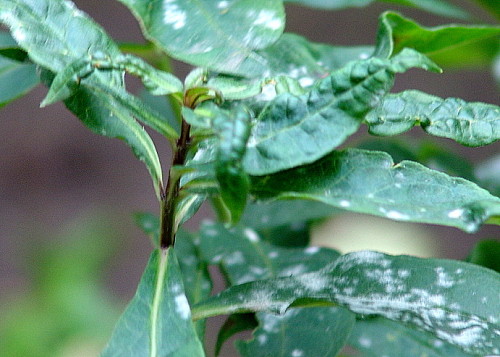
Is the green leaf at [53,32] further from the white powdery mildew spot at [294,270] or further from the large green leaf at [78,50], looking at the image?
the white powdery mildew spot at [294,270]

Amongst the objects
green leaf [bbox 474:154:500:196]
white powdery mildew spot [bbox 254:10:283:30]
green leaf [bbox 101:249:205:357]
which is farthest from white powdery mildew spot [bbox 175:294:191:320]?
green leaf [bbox 474:154:500:196]

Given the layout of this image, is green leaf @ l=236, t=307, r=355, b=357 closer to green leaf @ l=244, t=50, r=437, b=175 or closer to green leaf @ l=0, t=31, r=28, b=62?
green leaf @ l=244, t=50, r=437, b=175

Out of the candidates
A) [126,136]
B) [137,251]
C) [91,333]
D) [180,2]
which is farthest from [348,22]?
[126,136]

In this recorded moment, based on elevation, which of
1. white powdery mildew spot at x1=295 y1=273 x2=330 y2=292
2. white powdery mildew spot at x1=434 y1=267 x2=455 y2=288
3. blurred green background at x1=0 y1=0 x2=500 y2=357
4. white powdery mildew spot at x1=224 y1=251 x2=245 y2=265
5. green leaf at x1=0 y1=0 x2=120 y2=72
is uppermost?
green leaf at x1=0 y1=0 x2=120 y2=72

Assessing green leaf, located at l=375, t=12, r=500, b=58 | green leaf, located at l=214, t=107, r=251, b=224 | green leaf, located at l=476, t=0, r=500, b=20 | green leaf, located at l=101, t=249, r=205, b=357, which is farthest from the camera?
green leaf, located at l=476, t=0, r=500, b=20

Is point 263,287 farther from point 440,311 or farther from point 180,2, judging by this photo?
point 180,2

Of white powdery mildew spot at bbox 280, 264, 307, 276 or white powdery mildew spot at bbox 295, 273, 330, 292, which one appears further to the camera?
white powdery mildew spot at bbox 280, 264, 307, 276

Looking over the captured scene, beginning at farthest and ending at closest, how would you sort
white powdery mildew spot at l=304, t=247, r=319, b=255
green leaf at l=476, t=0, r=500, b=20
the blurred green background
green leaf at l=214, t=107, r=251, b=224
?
the blurred green background → green leaf at l=476, t=0, r=500, b=20 → white powdery mildew spot at l=304, t=247, r=319, b=255 → green leaf at l=214, t=107, r=251, b=224
